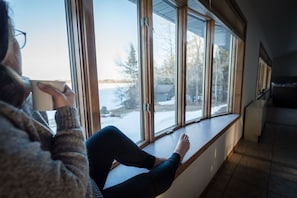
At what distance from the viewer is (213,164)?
171 centimetres

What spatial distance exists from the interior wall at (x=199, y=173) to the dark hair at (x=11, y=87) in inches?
34.8

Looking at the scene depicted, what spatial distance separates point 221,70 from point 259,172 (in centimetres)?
135

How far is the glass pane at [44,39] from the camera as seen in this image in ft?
2.17

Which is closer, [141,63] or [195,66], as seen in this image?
[141,63]

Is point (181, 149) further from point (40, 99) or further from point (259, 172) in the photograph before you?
point (259, 172)

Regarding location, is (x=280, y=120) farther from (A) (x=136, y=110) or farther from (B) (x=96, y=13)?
(B) (x=96, y=13)

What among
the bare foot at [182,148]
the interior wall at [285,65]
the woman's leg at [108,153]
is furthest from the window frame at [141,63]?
the interior wall at [285,65]

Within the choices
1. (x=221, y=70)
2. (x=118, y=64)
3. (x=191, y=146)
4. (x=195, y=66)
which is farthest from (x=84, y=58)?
(x=221, y=70)

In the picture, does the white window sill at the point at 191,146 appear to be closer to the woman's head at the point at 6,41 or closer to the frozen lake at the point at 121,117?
the frozen lake at the point at 121,117

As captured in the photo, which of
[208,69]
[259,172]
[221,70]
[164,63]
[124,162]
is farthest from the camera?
[221,70]

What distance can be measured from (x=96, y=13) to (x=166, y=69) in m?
0.78

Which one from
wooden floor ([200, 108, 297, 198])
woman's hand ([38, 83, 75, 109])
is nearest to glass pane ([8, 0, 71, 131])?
woman's hand ([38, 83, 75, 109])

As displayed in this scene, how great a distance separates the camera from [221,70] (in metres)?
2.41

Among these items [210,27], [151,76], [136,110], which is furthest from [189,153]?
[210,27]
